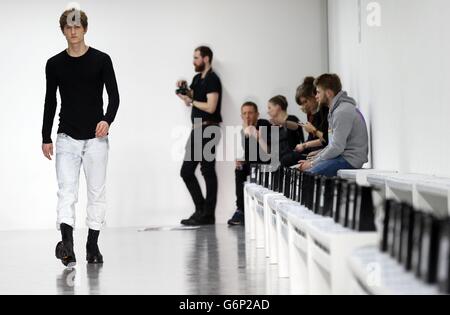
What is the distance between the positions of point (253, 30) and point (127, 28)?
1118mm

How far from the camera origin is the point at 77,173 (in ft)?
16.1

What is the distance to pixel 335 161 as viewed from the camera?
575 centimetres

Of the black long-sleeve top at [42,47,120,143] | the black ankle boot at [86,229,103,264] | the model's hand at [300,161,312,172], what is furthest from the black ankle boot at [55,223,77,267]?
the model's hand at [300,161,312,172]

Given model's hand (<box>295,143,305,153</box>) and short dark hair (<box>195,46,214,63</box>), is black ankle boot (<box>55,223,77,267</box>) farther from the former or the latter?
short dark hair (<box>195,46,214,63</box>)

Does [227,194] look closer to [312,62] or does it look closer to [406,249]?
[312,62]

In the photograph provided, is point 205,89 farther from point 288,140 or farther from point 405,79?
point 405,79

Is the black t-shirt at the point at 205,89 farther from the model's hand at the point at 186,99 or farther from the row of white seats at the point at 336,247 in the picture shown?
the row of white seats at the point at 336,247

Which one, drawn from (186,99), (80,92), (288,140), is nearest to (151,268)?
(80,92)

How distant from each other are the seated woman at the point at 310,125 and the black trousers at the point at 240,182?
0.95 m

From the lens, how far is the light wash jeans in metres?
4.84

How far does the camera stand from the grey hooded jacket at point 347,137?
5.70m

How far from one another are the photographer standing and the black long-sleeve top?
10.4 ft

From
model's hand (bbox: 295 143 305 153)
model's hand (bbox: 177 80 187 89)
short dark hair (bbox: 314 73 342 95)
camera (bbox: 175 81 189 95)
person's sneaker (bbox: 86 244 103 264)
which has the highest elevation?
model's hand (bbox: 177 80 187 89)
